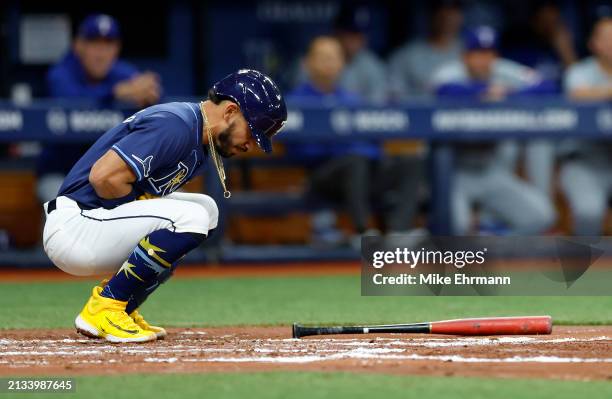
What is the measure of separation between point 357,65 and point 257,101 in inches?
210

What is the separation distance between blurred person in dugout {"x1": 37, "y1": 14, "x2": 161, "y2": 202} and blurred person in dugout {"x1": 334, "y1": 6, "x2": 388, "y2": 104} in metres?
2.04

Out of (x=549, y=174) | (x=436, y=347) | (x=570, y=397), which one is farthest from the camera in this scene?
(x=549, y=174)

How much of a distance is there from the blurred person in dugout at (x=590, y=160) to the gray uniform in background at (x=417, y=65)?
50.5 inches

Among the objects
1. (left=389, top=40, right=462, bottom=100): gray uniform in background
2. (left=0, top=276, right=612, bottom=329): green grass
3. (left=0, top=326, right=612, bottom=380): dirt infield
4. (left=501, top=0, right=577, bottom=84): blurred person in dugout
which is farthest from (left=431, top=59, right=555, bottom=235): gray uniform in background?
(left=0, top=326, right=612, bottom=380): dirt infield

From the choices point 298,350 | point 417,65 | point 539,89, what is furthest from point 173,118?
point 417,65

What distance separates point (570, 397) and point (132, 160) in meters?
2.01

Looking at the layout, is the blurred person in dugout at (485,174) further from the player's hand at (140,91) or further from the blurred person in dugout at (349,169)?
the player's hand at (140,91)

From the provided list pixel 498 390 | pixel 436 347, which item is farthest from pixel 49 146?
pixel 498 390

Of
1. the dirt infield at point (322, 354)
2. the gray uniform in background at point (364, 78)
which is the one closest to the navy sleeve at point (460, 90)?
the gray uniform in background at point (364, 78)

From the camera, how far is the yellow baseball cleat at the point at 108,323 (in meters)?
4.75

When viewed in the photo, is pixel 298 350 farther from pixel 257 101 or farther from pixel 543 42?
pixel 543 42

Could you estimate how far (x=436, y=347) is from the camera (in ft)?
15.0

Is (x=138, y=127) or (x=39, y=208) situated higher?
(x=138, y=127)

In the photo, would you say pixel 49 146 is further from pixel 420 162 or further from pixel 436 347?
pixel 436 347
